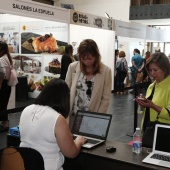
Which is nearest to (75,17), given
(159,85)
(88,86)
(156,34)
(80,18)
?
(80,18)

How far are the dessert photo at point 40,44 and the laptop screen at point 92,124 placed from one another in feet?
14.7

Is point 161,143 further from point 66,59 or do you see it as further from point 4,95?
point 66,59

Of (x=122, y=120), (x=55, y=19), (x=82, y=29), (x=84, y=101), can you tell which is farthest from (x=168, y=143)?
(x=82, y=29)

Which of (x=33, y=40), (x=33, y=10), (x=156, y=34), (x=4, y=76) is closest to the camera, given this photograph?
(x=4, y=76)

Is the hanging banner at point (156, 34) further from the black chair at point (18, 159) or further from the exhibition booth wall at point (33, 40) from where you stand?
the black chair at point (18, 159)

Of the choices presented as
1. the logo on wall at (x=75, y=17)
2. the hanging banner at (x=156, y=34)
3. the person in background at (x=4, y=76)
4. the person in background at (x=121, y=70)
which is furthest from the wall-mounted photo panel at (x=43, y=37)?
the hanging banner at (x=156, y=34)

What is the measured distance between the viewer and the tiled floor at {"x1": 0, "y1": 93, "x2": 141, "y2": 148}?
15.2 ft

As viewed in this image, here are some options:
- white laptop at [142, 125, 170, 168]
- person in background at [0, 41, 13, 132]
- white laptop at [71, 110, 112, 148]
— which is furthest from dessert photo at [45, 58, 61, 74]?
white laptop at [142, 125, 170, 168]

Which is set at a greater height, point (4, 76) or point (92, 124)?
point (4, 76)

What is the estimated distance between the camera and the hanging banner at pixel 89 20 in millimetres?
6908

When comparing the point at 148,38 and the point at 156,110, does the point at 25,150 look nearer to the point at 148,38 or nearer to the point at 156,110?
the point at 156,110

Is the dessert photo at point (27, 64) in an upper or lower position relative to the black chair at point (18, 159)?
upper

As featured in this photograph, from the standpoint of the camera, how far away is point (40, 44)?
694cm

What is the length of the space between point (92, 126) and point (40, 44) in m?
4.93
